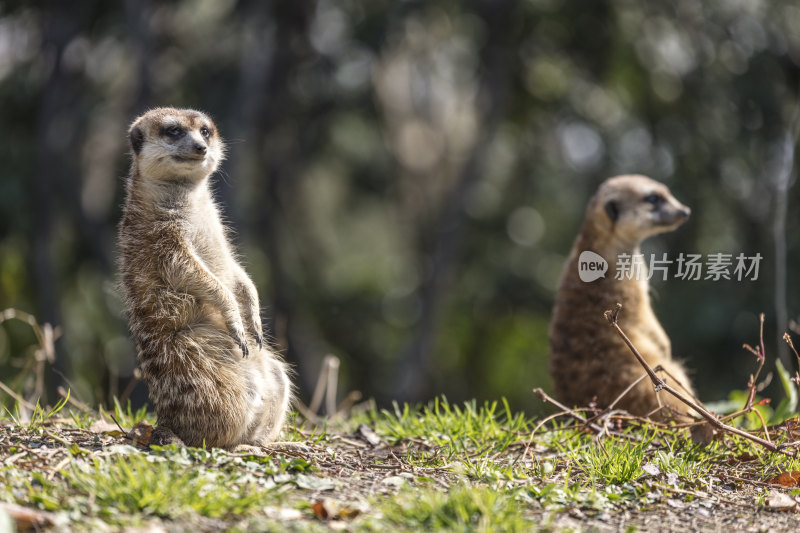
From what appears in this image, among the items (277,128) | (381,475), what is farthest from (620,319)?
(277,128)

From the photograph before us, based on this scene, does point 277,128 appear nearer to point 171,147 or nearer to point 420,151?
point 420,151

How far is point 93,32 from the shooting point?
12438 mm

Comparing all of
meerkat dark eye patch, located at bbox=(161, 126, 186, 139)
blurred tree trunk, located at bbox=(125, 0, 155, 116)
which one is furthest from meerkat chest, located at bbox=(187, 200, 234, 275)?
blurred tree trunk, located at bbox=(125, 0, 155, 116)

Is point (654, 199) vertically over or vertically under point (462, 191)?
over

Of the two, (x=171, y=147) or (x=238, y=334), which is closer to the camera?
(x=238, y=334)

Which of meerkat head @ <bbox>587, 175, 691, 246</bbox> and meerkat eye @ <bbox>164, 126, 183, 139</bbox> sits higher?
meerkat eye @ <bbox>164, 126, 183, 139</bbox>

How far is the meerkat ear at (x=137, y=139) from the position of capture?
12.6ft

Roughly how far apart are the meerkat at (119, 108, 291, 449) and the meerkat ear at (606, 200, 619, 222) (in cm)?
245

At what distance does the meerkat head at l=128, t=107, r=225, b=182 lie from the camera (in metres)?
3.72

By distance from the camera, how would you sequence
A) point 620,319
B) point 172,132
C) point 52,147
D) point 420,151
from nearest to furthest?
point 172,132
point 620,319
point 52,147
point 420,151

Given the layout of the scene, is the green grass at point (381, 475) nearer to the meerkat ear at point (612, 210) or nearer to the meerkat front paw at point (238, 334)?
the meerkat front paw at point (238, 334)

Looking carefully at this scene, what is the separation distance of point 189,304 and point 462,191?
9190mm

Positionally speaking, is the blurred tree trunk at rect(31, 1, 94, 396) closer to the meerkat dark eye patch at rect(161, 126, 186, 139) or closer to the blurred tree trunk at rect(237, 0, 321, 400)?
the blurred tree trunk at rect(237, 0, 321, 400)

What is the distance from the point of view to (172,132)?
149 inches
